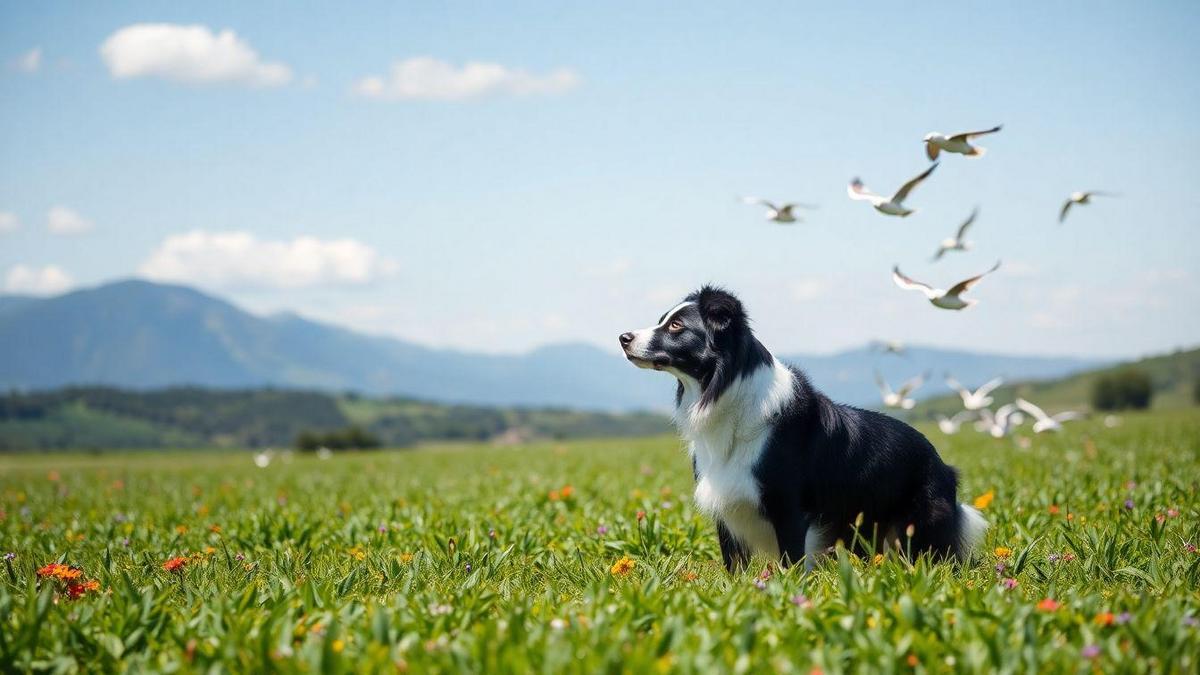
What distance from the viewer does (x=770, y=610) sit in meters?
4.76

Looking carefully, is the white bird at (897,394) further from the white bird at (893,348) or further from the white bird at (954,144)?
the white bird at (954,144)

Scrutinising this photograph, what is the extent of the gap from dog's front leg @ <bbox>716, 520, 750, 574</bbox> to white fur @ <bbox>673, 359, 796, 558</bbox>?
0.05 m

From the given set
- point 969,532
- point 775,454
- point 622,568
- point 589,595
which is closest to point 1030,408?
point 969,532

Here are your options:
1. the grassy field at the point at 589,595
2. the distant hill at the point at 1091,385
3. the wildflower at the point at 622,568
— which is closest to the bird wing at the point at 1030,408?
the grassy field at the point at 589,595

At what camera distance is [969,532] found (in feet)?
23.1

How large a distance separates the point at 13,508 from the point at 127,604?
1209cm

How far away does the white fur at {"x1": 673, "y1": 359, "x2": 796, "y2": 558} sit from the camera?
6359mm

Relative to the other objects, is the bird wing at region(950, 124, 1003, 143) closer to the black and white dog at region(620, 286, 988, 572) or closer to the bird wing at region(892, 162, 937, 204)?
the bird wing at region(892, 162, 937, 204)

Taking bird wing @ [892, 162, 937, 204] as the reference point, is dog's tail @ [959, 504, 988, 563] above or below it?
below

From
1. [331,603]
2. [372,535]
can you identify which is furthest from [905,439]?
[372,535]

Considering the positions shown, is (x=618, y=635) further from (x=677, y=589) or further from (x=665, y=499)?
(x=665, y=499)

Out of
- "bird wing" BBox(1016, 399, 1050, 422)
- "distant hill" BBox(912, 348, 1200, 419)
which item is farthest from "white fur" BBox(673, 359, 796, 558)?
"distant hill" BBox(912, 348, 1200, 419)

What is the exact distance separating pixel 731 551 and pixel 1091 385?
158742mm

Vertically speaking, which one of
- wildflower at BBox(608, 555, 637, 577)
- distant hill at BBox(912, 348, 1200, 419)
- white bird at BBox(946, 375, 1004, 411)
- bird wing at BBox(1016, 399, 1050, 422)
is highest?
white bird at BBox(946, 375, 1004, 411)
